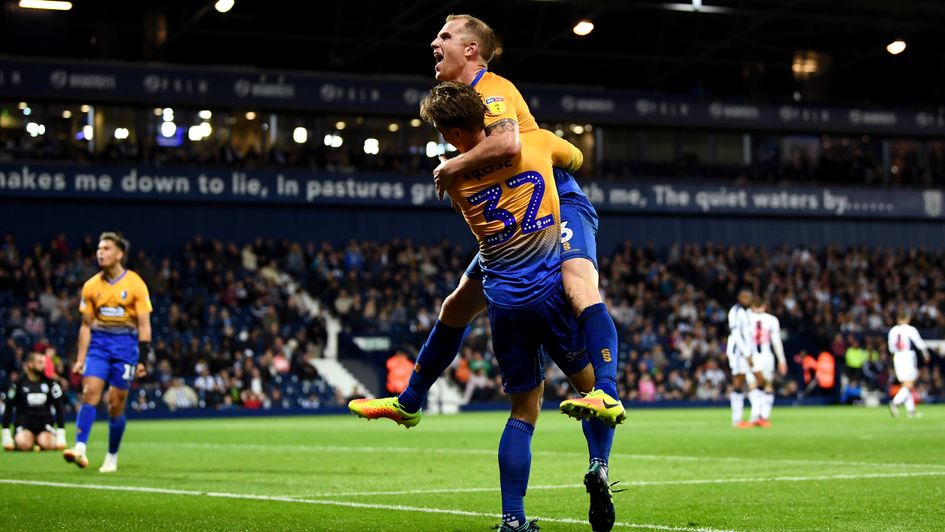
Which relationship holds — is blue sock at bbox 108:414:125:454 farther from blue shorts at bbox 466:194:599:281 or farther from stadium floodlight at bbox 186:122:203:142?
stadium floodlight at bbox 186:122:203:142

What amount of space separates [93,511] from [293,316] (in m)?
→ 28.9

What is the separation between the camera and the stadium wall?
41594mm

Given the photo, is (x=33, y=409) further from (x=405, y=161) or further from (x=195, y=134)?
(x=405, y=161)

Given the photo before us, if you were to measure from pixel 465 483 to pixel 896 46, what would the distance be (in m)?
40.2

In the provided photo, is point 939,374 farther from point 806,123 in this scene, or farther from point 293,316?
point 293,316

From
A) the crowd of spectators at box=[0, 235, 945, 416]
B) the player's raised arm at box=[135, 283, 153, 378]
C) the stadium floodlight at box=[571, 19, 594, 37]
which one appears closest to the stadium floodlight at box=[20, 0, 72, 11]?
the crowd of spectators at box=[0, 235, 945, 416]

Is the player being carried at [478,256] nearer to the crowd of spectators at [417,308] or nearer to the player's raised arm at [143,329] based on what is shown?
the player's raised arm at [143,329]

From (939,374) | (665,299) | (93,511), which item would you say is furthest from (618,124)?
(93,511)

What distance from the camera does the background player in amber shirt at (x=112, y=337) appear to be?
1407 centimetres

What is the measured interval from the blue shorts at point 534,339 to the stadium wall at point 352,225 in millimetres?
36198

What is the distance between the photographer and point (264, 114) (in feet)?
144

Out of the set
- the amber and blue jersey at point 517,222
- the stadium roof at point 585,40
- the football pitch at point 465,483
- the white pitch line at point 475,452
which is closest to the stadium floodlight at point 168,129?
the stadium roof at point 585,40

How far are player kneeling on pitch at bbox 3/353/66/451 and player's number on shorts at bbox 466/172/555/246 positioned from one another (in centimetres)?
1277

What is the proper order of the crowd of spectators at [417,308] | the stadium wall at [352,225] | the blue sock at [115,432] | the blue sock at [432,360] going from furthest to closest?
1. the stadium wall at [352,225]
2. the crowd of spectators at [417,308]
3. the blue sock at [115,432]
4. the blue sock at [432,360]
